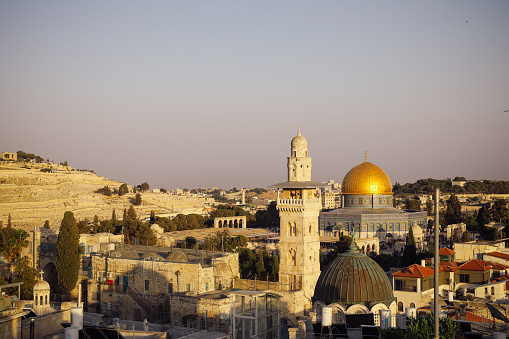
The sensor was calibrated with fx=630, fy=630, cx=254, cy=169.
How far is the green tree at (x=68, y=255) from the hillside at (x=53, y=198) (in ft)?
138

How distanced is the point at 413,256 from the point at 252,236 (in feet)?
97.2

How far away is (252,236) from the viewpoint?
66.6m

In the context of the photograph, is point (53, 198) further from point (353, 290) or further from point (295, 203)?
point (353, 290)

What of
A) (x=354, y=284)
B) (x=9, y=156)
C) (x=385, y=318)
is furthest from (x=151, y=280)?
(x=9, y=156)

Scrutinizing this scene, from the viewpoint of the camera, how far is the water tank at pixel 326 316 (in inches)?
718

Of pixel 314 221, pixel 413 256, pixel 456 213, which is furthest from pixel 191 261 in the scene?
pixel 456 213

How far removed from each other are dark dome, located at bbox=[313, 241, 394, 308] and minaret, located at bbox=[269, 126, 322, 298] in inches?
366

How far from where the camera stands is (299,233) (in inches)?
1230

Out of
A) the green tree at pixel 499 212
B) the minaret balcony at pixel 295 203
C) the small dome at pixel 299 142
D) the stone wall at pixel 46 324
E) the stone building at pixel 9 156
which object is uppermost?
the stone building at pixel 9 156

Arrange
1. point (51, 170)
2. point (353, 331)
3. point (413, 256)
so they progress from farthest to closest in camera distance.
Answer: point (51, 170), point (413, 256), point (353, 331)

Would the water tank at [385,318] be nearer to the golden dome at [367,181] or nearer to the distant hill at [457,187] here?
the golden dome at [367,181]

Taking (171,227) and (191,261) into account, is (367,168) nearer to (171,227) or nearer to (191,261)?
(171,227)

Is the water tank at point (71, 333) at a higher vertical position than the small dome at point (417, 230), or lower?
higher

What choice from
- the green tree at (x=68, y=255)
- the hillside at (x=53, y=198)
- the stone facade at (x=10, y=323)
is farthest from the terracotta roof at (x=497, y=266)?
the hillside at (x=53, y=198)
